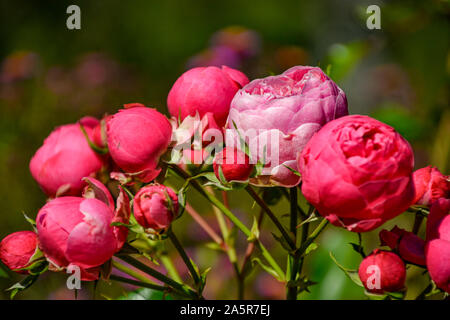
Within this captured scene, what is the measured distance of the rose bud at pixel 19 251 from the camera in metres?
0.47

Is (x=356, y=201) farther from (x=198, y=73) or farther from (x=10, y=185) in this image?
(x=10, y=185)

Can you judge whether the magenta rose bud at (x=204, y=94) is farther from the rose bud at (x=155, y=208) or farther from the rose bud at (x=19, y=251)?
the rose bud at (x=19, y=251)

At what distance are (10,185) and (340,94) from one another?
1.45m

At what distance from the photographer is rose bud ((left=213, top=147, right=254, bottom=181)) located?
432 mm

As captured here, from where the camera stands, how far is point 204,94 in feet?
1.63

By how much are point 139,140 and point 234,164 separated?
0.10 meters

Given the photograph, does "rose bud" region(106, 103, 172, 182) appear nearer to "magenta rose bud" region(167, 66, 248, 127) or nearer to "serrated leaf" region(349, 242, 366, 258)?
"magenta rose bud" region(167, 66, 248, 127)

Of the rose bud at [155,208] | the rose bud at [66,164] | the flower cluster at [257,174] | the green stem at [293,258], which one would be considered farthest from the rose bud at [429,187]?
the rose bud at [66,164]

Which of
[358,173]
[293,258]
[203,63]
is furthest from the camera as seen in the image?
[203,63]

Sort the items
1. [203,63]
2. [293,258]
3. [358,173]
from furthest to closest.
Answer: [203,63] < [293,258] < [358,173]

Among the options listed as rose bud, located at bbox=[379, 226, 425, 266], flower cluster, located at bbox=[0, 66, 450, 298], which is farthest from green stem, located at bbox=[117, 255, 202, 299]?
rose bud, located at bbox=[379, 226, 425, 266]

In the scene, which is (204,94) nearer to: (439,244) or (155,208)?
(155,208)

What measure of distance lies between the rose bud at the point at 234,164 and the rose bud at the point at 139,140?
0.07 metres

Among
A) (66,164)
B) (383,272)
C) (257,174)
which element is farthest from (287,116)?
(66,164)
